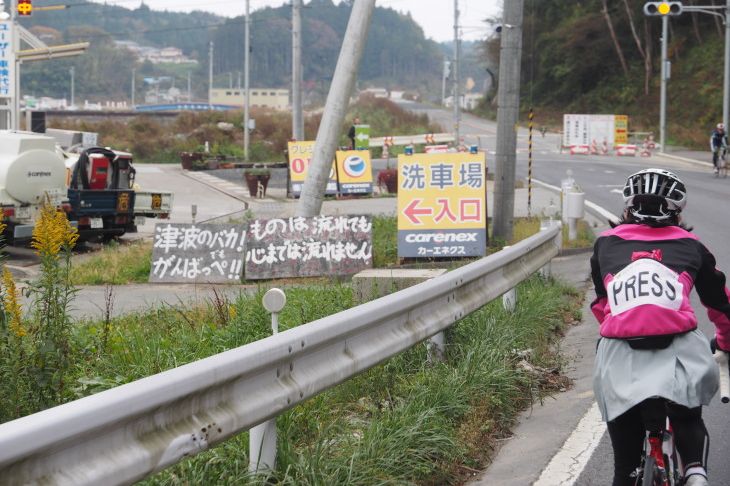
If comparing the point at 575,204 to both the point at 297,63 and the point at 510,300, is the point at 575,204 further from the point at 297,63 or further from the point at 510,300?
the point at 297,63

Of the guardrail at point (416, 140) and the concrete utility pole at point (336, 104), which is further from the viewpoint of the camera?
the guardrail at point (416, 140)

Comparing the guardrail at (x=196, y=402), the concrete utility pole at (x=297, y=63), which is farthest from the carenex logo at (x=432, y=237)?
the concrete utility pole at (x=297, y=63)

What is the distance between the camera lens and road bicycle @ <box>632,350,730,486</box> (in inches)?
167

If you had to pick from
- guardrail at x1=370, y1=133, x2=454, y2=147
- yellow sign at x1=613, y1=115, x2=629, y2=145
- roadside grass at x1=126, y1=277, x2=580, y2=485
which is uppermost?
yellow sign at x1=613, y1=115, x2=629, y2=145

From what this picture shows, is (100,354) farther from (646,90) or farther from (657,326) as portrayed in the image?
(646,90)

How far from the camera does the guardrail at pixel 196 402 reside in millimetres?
3332

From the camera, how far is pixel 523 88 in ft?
309

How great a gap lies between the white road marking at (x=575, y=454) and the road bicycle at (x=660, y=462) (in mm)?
1449

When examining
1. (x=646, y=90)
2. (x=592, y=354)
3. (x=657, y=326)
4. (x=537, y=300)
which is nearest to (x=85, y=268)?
(x=537, y=300)

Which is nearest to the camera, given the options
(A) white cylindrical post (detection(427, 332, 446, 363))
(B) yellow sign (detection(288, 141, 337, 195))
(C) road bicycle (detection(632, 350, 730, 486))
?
(C) road bicycle (detection(632, 350, 730, 486))

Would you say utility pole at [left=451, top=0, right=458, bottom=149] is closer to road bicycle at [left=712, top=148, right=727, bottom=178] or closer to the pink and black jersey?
road bicycle at [left=712, top=148, right=727, bottom=178]

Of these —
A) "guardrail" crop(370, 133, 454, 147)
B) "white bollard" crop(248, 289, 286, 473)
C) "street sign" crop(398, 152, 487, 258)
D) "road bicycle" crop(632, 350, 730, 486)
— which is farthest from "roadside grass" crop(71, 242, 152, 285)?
"guardrail" crop(370, 133, 454, 147)

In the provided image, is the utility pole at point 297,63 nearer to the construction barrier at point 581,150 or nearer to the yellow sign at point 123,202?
the yellow sign at point 123,202

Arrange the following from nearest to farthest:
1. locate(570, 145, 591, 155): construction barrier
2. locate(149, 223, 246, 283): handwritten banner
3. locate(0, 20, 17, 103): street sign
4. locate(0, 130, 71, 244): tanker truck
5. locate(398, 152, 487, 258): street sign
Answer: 1. locate(149, 223, 246, 283): handwritten banner
2. locate(398, 152, 487, 258): street sign
3. locate(0, 130, 71, 244): tanker truck
4. locate(0, 20, 17, 103): street sign
5. locate(570, 145, 591, 155): construction barrier
